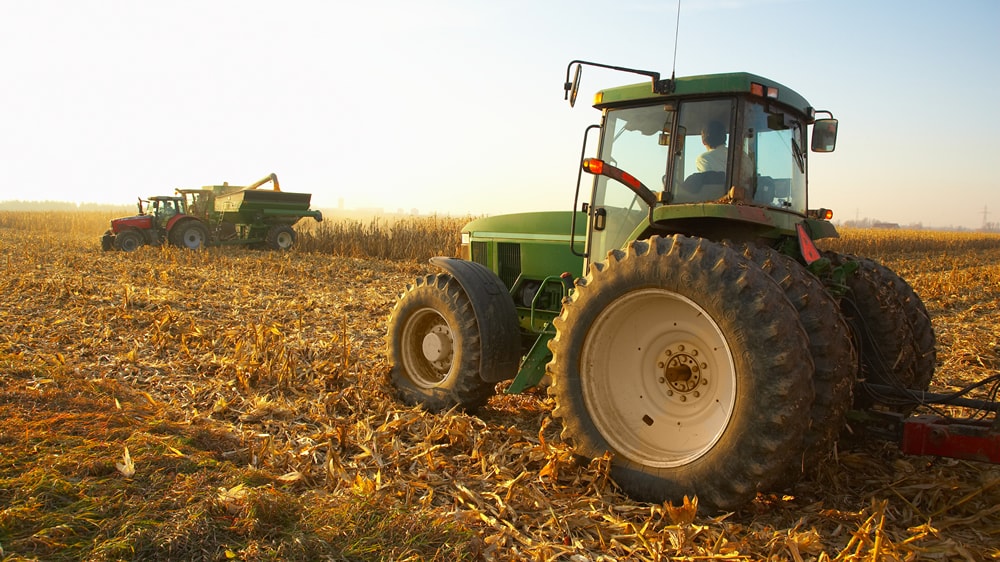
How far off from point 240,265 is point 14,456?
469 inches

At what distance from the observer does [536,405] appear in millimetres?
5117

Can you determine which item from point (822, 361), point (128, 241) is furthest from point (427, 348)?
point (128, 241)

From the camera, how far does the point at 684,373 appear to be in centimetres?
341

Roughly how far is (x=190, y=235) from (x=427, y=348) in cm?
1765

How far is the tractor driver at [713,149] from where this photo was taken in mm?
3818

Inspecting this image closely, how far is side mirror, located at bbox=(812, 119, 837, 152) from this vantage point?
4.32 m

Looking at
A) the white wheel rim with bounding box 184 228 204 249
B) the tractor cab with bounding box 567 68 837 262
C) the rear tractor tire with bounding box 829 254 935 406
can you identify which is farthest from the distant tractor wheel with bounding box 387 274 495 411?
the white wheel rim with bounding box 184 228 204 249

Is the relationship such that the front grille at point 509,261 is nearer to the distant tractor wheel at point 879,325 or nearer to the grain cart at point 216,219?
the distant tractor wheel at point 879,325

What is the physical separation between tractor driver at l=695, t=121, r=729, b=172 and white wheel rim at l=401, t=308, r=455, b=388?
2216 mm

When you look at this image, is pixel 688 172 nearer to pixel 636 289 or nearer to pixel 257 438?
pixel 636 289

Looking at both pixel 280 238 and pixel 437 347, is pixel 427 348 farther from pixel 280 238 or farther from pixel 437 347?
pixel 280 238

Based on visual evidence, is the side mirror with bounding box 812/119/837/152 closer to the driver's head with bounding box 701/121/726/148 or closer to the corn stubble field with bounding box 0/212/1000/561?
the driver's head with bounding box 701/121/726/148

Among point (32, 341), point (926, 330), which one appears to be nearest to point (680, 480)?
point (926, 330)

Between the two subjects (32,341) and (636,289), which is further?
(32,341)
